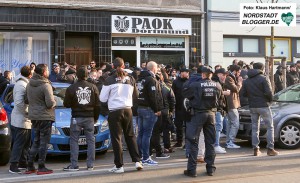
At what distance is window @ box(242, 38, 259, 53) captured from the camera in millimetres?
21984

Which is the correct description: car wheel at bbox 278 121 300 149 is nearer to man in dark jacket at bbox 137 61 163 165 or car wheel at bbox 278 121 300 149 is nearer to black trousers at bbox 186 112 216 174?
black trousers at bbox 186 112 216 174

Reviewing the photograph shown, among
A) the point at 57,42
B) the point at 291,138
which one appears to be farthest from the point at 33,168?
the point at 57,42

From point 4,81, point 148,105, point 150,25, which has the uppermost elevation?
point 150,25

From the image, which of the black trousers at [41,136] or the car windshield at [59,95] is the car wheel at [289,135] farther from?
the black trousers at [41,136]

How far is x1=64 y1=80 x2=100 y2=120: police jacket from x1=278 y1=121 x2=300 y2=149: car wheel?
4656mm

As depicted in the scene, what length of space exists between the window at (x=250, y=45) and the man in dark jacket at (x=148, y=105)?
13048 millimetres

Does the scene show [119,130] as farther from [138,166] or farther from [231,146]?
[231,146]

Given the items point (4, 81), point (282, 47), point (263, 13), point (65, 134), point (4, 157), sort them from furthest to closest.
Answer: point (282, 47), point (263, 13), point (4, 81), point (65, 134), point (4, 157)

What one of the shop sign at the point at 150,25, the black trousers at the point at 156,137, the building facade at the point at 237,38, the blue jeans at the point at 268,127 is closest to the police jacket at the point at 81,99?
the black trousers at the point at 156,137

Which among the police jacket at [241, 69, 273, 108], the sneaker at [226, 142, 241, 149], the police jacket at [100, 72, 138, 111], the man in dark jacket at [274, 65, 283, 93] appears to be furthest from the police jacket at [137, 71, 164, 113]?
the man in dark jacket at [274, 65, 283, 93]

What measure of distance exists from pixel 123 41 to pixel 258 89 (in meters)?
10.1

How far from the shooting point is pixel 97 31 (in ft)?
62.6

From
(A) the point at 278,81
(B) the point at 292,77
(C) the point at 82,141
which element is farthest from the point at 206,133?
(B) the point at 292,77

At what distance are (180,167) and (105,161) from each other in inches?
67.8
